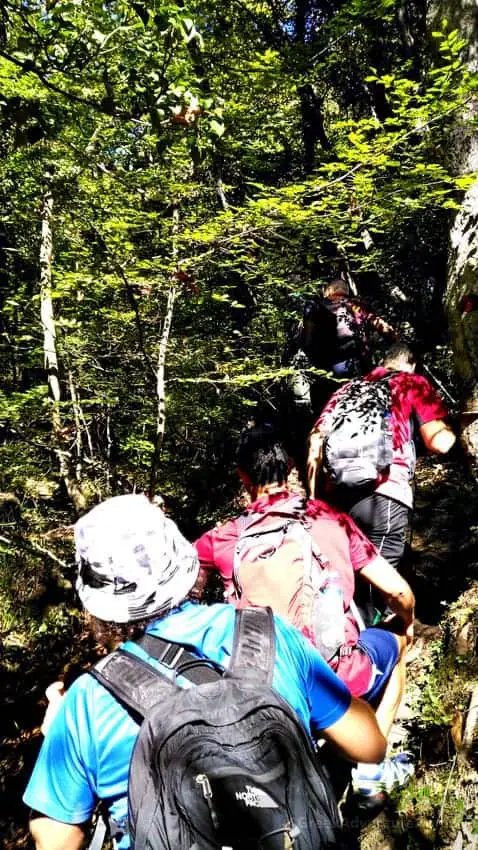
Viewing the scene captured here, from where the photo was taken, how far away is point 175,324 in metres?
6.73

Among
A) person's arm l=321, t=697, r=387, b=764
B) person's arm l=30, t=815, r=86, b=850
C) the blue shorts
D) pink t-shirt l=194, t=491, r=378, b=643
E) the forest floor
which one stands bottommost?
the forest floor

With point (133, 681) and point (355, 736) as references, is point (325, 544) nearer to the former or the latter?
point (355, 736)

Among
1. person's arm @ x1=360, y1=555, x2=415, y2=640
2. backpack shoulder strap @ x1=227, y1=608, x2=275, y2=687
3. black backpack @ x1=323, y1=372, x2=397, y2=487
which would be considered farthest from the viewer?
black backpack @ x1=323, y1=372, x2=397, y2=487

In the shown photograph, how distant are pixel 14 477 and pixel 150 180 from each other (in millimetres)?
3196

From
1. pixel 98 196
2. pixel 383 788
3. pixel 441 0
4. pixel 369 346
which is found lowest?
pixel 383 788

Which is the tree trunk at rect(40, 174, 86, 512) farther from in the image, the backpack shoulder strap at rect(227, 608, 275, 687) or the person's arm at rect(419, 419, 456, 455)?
the backpack shoulder strap at rect(227, 608, 275, 687)

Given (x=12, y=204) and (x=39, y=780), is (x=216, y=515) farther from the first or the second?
(x=39, y=780)

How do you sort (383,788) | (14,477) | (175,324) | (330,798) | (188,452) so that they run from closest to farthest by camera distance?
1. (330,798)
2. (383,788)
3. (14,477)
4. (175,324)
5. (188,452)

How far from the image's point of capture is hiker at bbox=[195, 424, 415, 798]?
2162mm

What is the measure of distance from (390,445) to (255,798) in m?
2.03

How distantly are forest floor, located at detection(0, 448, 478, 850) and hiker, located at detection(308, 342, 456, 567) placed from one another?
1.02 meters

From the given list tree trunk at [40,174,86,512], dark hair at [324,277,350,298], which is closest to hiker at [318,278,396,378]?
dark hair at [324,277,350,298]

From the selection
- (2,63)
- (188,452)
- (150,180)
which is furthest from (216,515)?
(2,63)

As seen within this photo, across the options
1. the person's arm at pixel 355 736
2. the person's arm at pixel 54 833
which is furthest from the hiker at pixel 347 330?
the person's arm at pixel 54 833
